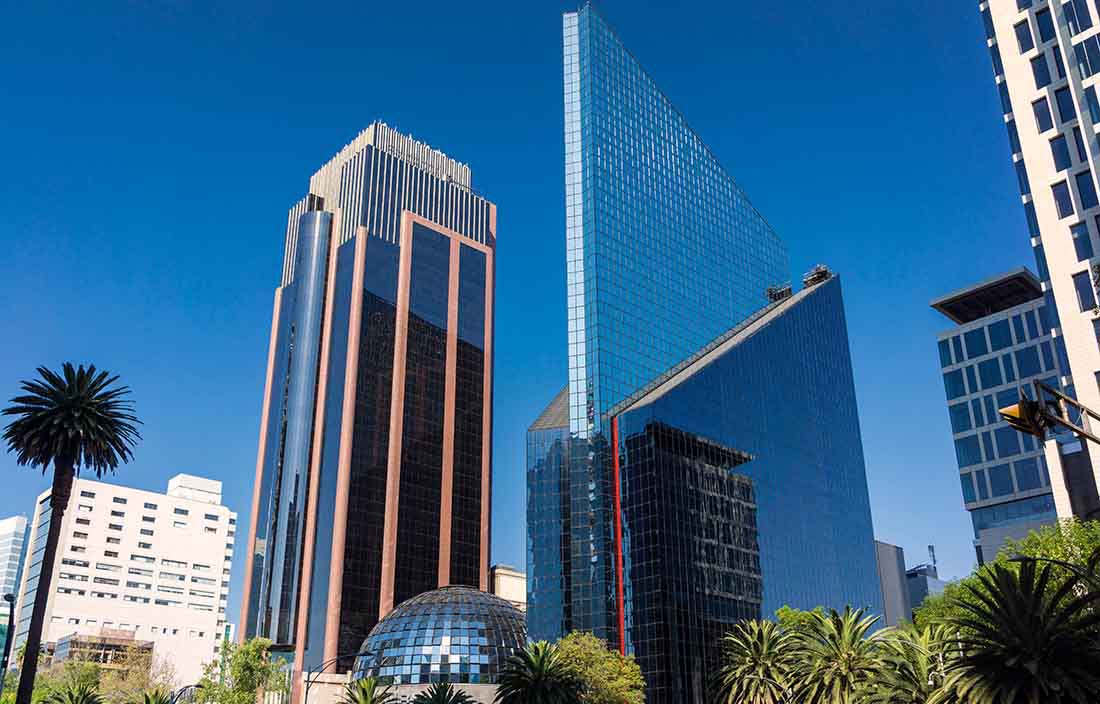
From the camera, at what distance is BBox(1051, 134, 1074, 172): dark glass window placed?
272ft

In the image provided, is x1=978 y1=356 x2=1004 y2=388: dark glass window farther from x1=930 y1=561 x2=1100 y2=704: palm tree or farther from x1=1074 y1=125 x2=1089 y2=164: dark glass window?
x1=930 y1=561 x2=1100 y2=704: palm tree

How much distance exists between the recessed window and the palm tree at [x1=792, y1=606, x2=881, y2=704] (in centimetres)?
4777

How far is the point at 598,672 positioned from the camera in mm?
83375

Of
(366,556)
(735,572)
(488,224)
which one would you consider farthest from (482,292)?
(735,572)

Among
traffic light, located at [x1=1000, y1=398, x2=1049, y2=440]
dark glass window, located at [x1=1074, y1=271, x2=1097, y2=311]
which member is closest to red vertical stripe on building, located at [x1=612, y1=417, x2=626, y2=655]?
dark glass window, located at [x1=1074, y1=271, x2=1097, y2=311]

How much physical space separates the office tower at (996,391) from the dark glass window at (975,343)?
0.17 meters

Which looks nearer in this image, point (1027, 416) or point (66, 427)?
point (1027, 416)

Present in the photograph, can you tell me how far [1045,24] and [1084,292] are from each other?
26585 mm

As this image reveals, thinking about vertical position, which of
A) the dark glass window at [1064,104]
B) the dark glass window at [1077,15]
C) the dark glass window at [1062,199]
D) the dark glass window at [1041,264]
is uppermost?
the dark glass window at [1077,15]

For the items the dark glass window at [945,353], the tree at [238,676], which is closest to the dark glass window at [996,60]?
the dark glass window at [945,353]

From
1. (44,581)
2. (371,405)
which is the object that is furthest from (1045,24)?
(371,405)

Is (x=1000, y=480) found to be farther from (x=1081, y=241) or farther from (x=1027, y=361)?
(x=1081, y=241)

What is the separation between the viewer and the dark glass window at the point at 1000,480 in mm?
145500

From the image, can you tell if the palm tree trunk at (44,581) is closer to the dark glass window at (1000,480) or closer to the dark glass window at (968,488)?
the dark glass window at (968,488)
